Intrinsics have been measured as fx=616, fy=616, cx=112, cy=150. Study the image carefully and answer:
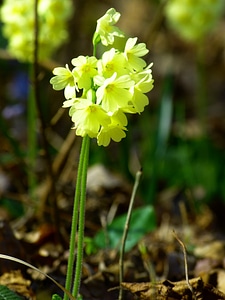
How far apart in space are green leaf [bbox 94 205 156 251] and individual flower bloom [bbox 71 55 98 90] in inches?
32.7

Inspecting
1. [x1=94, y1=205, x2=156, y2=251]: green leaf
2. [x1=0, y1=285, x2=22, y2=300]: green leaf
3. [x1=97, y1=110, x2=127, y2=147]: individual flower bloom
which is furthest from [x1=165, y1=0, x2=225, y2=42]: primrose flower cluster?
[x1=0, y1=285, x2=22, y2=300]: green leaf

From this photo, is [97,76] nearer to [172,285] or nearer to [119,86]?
[119,86]

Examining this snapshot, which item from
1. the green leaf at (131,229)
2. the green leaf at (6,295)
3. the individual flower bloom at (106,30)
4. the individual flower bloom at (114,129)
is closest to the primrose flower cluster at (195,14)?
the green leaf at (131,229)

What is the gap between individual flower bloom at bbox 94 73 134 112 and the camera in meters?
1.33

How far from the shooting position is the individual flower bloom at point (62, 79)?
1400mm

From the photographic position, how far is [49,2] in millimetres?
2512

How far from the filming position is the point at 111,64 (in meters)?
1.37

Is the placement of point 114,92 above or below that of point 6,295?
above

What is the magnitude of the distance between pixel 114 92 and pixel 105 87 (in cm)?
2

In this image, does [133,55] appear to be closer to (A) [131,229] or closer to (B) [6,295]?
(B) [6,295]

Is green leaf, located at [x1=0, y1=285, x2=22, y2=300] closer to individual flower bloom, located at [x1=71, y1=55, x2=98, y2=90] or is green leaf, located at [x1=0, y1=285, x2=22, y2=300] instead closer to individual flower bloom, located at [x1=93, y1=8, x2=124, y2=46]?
individual flower bloom, located at [x1=71, y1=55, x2=98, y2=90]

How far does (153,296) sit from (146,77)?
531 millimetres

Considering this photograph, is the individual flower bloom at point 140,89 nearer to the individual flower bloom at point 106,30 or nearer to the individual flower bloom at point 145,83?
the individual flower bloom at point 145,83

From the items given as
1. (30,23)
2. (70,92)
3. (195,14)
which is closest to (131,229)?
(70,92)
